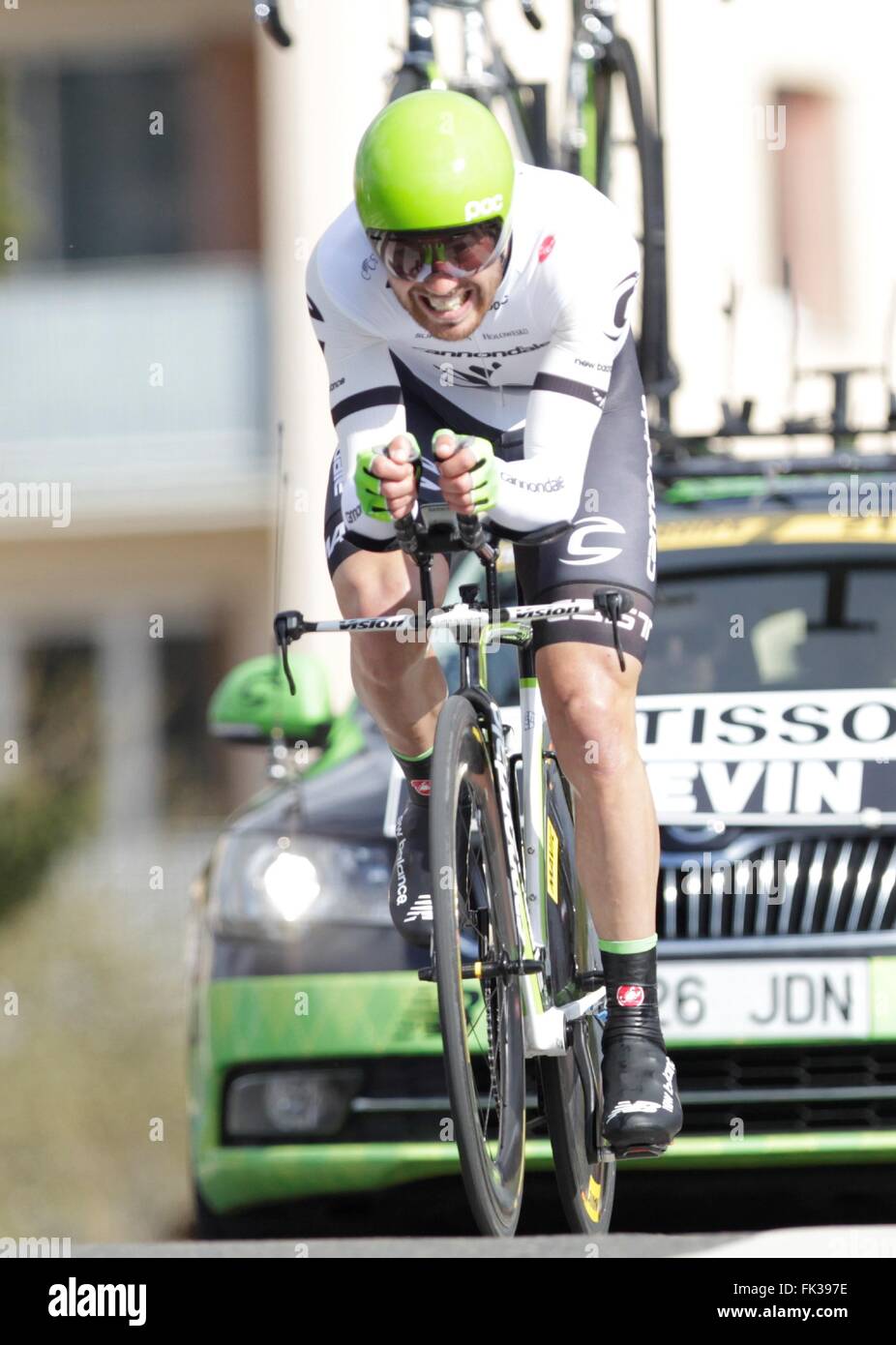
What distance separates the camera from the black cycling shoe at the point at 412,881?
14.7ft

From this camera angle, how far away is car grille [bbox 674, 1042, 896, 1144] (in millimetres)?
4895

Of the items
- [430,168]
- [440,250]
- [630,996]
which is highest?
[430,168]

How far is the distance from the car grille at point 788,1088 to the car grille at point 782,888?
0.24m

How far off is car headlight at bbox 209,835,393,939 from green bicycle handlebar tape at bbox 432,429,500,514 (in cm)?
140

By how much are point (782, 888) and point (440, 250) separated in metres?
1.69

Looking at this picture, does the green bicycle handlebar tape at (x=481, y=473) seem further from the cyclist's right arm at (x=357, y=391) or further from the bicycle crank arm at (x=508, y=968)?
the bicycle crank arm at (x=508, y=968)

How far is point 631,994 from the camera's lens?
4.34m

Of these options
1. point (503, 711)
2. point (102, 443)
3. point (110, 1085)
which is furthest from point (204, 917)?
point (102, 443)

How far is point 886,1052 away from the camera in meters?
4.88

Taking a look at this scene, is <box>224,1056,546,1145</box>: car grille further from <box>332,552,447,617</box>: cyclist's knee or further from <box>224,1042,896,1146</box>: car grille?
<box>332,552,447,617</box>: cyclist's knee

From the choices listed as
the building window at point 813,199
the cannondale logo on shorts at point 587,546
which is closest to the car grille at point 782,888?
the cannondale logo on shorts at point 587,546

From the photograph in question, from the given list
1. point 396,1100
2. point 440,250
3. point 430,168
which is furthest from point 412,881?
point 430,168

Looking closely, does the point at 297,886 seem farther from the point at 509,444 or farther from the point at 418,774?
the point at 509,444

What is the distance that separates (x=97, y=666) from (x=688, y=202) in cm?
562
